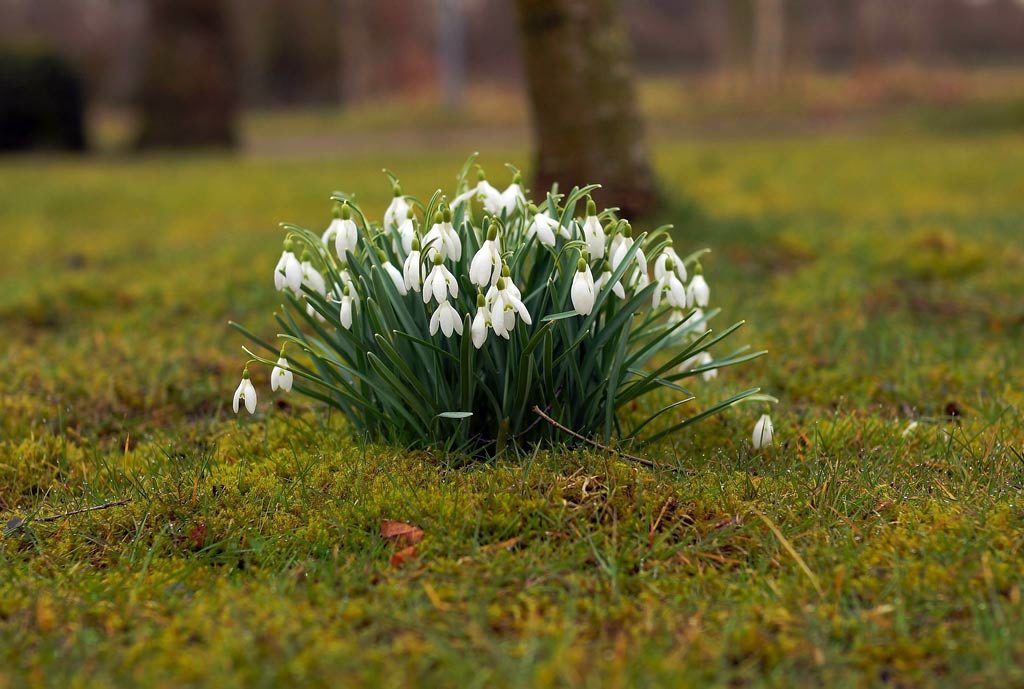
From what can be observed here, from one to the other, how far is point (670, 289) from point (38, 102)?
14250mm

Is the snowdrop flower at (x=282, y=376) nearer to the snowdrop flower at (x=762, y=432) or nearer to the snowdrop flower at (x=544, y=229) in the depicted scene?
the snowdrop flower at (x=544, y=229)

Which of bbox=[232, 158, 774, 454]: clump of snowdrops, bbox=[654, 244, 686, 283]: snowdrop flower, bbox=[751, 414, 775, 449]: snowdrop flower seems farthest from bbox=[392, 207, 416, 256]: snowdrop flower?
bbox=[751, 414, 775, 449]: snowdrop flower

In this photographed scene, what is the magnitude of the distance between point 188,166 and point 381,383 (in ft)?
33.6

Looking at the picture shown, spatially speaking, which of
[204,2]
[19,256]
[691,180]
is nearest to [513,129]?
[204,2]

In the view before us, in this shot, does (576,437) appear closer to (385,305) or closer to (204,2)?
(385,305)

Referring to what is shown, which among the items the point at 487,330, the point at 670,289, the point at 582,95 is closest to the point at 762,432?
the point at 670,289

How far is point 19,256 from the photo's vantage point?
6.55 meters

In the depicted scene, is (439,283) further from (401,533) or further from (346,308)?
(401,533)

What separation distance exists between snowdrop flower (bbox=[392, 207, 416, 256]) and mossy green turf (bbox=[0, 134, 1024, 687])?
0.54 m

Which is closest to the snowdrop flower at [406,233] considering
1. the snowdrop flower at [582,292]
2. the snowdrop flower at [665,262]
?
the snowdrop flower at [582,292]

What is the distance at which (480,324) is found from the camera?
2381 millimetres

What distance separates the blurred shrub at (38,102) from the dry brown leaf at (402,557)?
14285mm

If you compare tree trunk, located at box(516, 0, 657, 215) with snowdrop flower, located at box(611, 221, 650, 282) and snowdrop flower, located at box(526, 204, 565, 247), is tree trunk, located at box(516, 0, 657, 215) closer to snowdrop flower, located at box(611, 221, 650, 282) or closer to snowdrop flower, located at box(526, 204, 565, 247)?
snowdrop flower, located at box(611, 221, 650, 282)

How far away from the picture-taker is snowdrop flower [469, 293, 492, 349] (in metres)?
2.38
